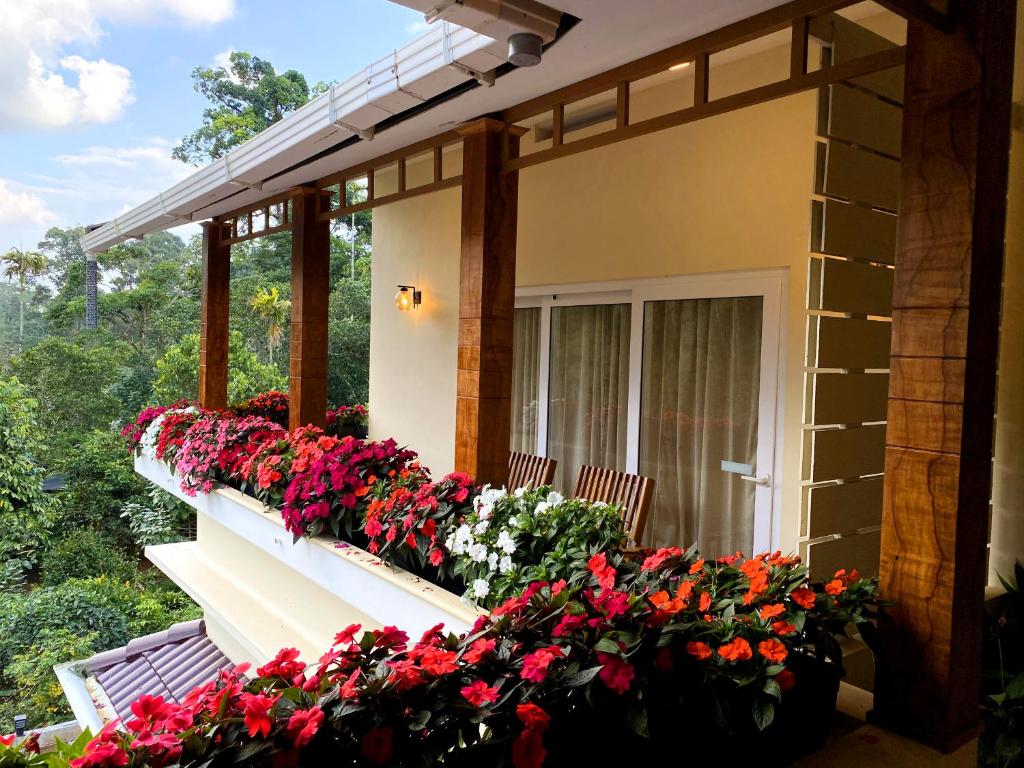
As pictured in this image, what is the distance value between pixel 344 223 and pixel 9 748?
22986 millimetres

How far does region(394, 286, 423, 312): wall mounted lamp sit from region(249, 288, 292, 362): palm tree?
39.4 ft

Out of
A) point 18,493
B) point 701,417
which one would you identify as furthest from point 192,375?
point 701,417

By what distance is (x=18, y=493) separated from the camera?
46.8 feet

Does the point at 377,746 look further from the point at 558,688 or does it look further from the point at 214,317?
the point at 214,317

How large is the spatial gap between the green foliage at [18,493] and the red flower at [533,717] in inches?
606

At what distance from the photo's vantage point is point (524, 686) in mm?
1640

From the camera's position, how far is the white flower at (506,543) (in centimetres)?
263

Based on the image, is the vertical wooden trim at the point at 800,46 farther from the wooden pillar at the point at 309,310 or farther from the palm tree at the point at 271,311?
the palm tree at the point at 271,311

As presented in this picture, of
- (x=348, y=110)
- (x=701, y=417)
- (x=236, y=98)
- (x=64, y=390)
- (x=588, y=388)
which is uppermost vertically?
(x=236, y=98)

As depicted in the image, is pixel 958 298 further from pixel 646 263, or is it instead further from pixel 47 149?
pixel 47 149

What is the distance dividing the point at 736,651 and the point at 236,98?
87.4 feet

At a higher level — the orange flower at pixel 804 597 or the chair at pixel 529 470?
the orange flower at pixel 804 597

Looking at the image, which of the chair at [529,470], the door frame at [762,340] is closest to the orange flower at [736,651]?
the door frame at [762,340]

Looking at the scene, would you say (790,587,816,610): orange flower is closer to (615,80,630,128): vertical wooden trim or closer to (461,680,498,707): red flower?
(461,680,498,707): red flower
